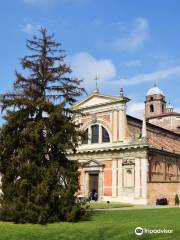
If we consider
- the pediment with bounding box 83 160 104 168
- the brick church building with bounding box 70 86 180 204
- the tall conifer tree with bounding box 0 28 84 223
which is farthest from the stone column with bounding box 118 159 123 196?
the tall conifer tree with bounding box 0 28 84 223

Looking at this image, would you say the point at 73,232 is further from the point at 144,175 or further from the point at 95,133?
the point at 95,133

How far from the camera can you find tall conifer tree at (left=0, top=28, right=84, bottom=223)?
18.5m

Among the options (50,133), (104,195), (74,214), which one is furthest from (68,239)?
(104,195)

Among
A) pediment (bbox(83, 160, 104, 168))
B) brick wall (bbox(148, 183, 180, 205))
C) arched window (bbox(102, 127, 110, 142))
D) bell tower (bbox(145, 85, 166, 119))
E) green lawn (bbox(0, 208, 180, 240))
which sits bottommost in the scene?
green lawn (bbox(0, 208, 180, 240))

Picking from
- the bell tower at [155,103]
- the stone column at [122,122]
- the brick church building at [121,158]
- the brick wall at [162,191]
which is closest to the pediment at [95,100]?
the brick church building at [121,158]

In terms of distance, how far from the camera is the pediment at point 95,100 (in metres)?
42.5

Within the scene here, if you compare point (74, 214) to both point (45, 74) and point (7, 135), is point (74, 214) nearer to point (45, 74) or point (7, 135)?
point (7, 135)

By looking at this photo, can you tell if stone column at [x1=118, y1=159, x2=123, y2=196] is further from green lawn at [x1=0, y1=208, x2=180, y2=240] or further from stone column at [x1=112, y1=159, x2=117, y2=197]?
green lawn at [x1=0, y1=208, x2=180, y2=240]

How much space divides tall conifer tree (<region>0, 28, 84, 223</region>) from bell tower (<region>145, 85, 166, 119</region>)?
2146 inches

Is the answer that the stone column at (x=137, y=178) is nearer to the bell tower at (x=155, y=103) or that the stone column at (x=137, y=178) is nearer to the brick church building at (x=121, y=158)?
the brick church building at (x=121, y=158)

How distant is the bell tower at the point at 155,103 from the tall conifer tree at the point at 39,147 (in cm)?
5451

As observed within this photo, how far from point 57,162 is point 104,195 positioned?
22.7 meters

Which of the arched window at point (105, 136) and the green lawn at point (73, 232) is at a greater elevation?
the arched window at point (105, 136)

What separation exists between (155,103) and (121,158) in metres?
36.1
